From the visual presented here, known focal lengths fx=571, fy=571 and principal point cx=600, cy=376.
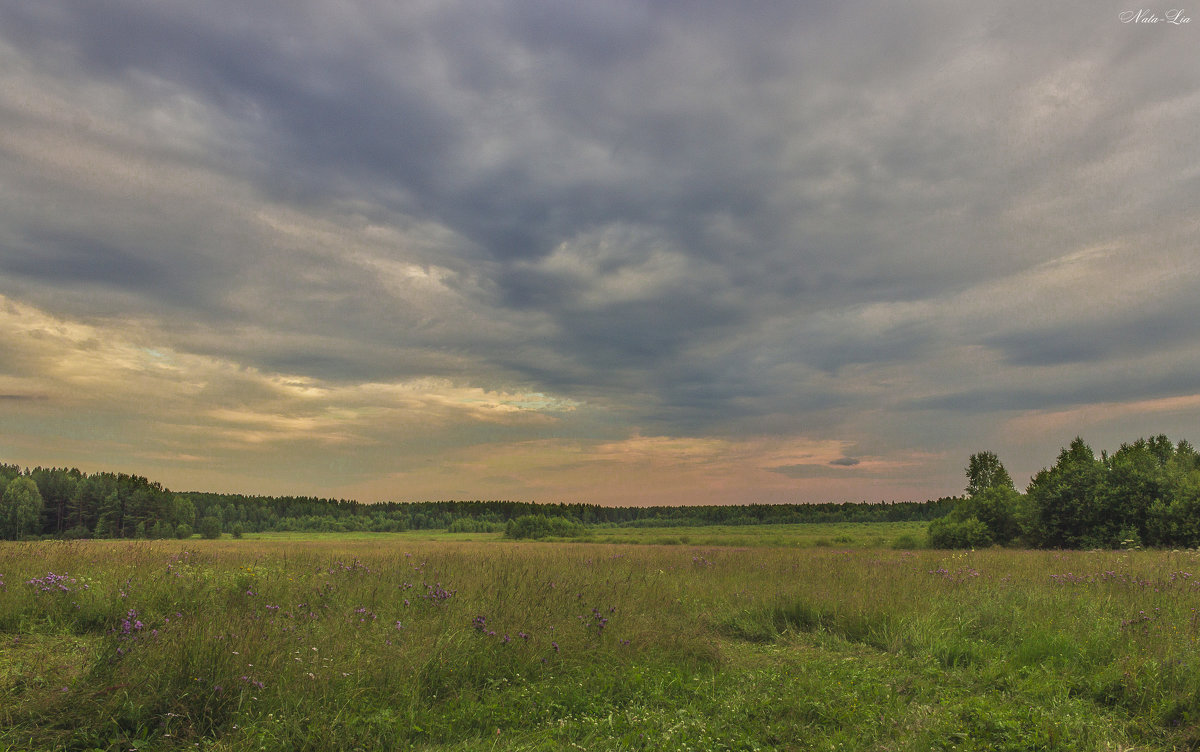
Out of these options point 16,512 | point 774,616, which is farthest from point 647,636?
point 16,512

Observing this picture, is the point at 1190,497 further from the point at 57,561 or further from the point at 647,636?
the point at 57,561

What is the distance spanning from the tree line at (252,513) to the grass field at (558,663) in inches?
1806

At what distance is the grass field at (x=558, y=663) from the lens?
201 inches

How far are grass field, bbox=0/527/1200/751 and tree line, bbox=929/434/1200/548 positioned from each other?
87.1 feet

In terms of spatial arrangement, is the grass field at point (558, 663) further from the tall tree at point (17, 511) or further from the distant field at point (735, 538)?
the tall tree at point (17, 511)

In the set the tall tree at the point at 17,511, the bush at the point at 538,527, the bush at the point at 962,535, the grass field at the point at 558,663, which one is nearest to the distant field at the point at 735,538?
the bush at the point at 962,535

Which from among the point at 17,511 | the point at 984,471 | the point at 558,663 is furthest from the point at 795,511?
the point at 558,663

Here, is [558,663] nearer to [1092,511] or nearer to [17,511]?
[1092,511]

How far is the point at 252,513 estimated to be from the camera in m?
115

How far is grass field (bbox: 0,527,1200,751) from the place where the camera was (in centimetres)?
511

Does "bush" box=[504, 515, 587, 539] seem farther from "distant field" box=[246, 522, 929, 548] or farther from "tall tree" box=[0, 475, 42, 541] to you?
"tall tree" box=[0, 475, 42, 541]

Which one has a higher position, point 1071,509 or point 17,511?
point 1071,509

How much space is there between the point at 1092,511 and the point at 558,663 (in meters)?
40.3

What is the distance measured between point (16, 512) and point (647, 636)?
7850cm
